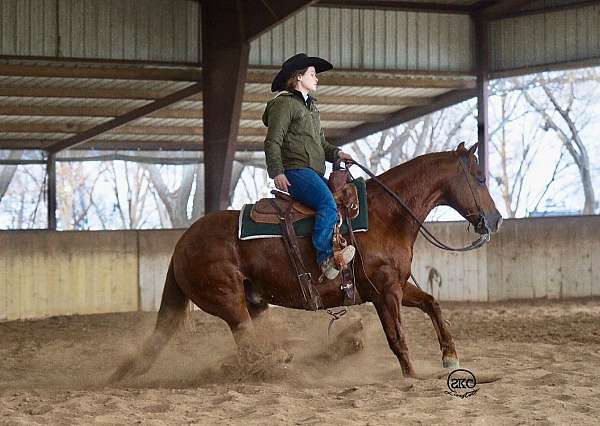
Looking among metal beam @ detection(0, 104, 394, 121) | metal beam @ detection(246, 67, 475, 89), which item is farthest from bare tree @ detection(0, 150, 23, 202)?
metal beam @ detection(246, 67, 475, 89)

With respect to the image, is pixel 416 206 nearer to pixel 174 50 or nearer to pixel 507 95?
pixel 174 50

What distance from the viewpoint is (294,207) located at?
21.8ft

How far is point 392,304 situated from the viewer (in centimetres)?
648

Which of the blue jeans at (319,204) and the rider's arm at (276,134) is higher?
the rider's arm at (276,134)

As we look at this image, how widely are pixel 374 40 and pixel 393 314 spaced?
9616 mm

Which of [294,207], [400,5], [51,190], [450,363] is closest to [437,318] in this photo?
[450,363]

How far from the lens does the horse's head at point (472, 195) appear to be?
6824 mm

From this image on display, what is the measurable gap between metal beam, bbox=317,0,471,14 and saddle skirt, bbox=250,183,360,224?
8641 millimetres

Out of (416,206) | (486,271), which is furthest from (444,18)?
(416,206)

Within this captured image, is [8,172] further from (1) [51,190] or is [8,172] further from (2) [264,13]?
(2) [264,13]

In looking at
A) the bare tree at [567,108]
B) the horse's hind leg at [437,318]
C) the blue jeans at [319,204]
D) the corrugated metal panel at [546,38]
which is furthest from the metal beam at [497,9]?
the bare tree at [567,108]

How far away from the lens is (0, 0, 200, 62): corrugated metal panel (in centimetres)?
1294

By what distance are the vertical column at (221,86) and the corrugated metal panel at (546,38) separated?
529 cm

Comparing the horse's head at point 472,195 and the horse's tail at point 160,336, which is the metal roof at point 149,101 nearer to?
the horse's tail at point 160,336
